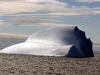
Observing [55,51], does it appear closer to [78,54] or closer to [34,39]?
[78,54]

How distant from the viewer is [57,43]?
3516cm

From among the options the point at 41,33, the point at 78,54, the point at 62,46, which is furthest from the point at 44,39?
the point at 78,54

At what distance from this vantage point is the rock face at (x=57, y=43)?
33.0 m

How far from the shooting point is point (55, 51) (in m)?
32.7

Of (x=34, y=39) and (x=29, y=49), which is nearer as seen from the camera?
(x=29, y=49)

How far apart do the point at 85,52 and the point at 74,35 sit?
2942 millimetres

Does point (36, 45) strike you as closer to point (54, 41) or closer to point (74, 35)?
point (54, 41)

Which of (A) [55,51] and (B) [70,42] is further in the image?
(B) [70,42]

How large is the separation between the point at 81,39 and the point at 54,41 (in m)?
3.97

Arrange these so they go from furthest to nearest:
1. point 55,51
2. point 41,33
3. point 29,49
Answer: point 41,33 → point 29,49 → point 55,51

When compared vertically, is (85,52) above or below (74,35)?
below

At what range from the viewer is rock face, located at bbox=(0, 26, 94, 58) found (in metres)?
33.0

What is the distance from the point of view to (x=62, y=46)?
110 ft

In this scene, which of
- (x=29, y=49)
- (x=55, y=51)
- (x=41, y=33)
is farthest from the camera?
(x=41, y=33)
